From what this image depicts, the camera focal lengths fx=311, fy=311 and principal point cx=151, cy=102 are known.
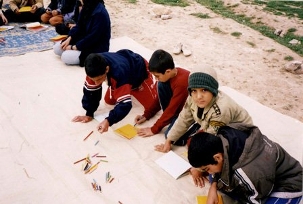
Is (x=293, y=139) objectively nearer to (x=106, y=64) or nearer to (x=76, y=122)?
(x=106, y=64)

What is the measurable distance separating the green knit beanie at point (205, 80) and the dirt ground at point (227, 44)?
1.84 m

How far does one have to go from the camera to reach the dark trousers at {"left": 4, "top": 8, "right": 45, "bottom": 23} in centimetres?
618

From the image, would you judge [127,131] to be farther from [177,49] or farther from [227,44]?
[227,44]

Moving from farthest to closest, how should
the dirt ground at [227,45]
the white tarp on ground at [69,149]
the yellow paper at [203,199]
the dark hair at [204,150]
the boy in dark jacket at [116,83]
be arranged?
1. the dirt ground at [227,45]
2. the boy in dark jacket at [116,83]
3. the white tarp on ground at [69,149]
4. the yellow paper at [203,199]
5. the dark hair at [204,150]

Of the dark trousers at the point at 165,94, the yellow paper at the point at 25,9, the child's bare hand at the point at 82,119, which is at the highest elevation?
the dark trousers at the point at 165,94

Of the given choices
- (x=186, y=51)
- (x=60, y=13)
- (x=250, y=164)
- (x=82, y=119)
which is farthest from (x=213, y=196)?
(x=60, y=13)

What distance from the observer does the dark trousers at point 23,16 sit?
6.18 meters

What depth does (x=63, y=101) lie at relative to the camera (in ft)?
12.5

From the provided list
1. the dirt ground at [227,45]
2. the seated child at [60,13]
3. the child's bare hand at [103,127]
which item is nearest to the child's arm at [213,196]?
the child's bare hand at [103,127]

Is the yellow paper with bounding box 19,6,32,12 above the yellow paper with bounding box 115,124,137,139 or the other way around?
above

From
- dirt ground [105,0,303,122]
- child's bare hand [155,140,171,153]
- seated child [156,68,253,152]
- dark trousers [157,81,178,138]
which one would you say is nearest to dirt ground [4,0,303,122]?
dirt ground [105,0,303,122]

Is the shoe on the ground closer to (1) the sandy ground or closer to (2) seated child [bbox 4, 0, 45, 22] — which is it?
(1) the sandy ground

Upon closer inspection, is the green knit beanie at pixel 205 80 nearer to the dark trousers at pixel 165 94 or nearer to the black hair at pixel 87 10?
the dark trousers at pixel 165 94

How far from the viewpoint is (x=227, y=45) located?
5.75 meters
